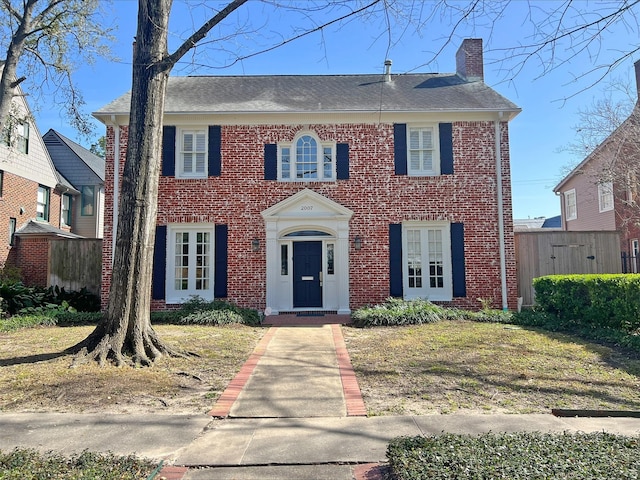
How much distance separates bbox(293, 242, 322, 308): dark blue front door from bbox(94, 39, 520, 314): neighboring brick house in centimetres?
3

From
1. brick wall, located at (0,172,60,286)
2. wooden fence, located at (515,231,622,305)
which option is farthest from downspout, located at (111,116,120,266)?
wooden fence, located at (515,231,622,305)

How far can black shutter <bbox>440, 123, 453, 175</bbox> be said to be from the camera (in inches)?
487

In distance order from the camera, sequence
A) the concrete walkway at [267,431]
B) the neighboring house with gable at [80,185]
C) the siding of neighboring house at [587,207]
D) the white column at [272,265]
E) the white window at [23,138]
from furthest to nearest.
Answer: the neighboring house with gable at [80,185] → the siding of neighboring house at [587,207] → the white window at [23,138] → the white column at [272,265] → the concrete walkway at [267,431]

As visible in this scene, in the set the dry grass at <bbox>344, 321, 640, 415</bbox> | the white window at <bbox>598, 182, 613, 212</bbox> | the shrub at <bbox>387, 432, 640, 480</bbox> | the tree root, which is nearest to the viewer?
the shrub at <bbox>387, 432, 640, 480</bbox>

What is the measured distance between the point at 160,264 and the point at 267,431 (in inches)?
351

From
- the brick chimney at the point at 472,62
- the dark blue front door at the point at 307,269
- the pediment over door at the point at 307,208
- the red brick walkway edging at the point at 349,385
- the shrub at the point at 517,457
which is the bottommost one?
the red brick walkway edging at the point at 349,385

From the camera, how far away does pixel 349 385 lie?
5.64 m

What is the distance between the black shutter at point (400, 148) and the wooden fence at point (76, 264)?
9291mm

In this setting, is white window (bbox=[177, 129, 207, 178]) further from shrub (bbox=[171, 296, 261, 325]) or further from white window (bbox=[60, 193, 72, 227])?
white window (bbox=[60, 193, 72, 227])

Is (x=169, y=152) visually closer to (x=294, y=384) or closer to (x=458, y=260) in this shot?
(x=458, y=260)

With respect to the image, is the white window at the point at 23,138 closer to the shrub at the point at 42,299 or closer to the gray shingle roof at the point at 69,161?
the gray shingle roof at the point at 69,161

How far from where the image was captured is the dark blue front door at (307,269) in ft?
40.6

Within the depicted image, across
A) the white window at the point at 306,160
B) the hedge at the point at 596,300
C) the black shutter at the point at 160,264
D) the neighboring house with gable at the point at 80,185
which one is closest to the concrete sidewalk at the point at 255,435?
the hedge at the point at 596,300

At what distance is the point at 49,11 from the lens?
12367mm
